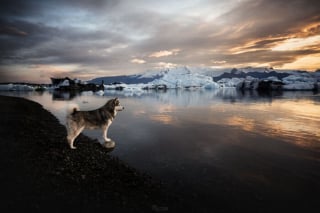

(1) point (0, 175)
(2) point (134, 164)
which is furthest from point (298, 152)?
(1) point (0, 175)

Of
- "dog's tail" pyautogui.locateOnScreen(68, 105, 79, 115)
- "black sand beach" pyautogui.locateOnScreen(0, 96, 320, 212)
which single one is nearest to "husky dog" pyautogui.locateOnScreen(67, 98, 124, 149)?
"dog's tail" pyautogui.locateOnScreen(68, 105, 79, 115)

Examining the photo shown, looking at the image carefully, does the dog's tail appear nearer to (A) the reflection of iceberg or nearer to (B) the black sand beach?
(B) the black sand beach

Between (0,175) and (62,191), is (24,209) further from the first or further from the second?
(0,175)

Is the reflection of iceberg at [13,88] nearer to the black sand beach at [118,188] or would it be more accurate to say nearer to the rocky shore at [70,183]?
the rocky shore at [70,183]

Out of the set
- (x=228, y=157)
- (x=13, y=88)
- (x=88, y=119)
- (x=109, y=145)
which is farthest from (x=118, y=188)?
(x=13, y=88)

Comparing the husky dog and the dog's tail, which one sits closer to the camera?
the dog's tail

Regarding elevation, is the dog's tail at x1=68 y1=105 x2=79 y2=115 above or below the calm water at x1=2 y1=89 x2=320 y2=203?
above

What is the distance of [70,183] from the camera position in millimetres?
7176

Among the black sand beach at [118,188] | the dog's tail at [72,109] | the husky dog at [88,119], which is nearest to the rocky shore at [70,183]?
the black sand beach at [118,188]

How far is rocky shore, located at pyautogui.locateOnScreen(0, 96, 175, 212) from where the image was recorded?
6.03 meters

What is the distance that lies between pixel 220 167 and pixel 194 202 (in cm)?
377

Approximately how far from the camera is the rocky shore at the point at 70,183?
237 inches

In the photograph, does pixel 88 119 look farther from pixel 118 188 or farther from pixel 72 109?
pixel 118 188

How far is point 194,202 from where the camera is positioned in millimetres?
7086
